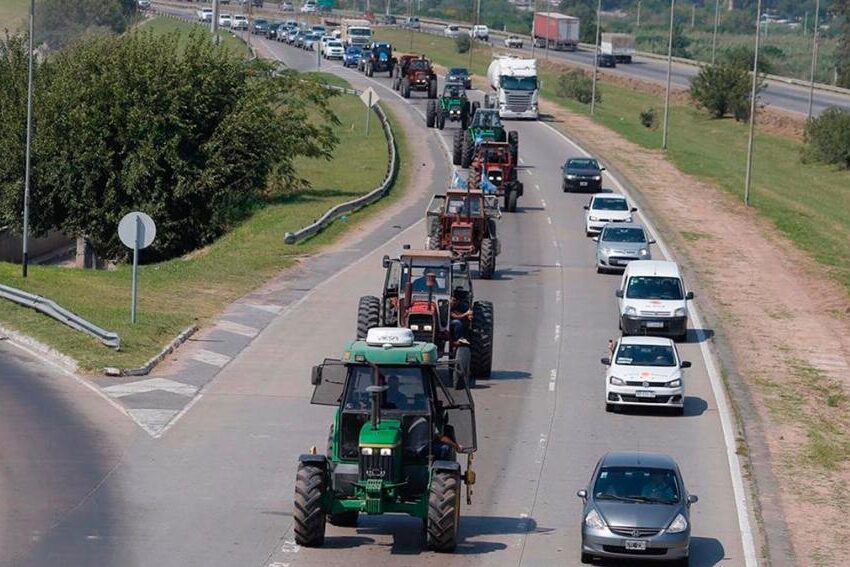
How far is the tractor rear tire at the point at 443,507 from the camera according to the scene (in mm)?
20625

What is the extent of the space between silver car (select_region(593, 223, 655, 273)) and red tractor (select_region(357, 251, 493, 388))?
1400 centimetres

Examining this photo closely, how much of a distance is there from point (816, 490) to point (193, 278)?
75.5ft

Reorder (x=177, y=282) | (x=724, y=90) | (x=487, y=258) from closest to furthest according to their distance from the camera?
(x=177, y=282) < (x=487, y=258) < (x=724, y=90)

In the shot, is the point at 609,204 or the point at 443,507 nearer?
the point at 443,507

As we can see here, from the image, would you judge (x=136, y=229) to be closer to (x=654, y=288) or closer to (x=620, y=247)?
(x=654, y=288)

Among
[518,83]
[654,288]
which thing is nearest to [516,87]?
[518,83]

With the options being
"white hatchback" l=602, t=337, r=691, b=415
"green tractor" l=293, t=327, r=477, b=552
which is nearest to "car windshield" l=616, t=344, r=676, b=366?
"white hatchback" l=602, t=337, r=691, b=415

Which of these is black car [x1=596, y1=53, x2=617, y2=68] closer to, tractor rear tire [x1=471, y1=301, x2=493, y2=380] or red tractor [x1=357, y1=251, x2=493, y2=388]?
red tractor [x1=357, y1=251, x2=493, y2=388]

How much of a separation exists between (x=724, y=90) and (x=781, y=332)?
70.3m

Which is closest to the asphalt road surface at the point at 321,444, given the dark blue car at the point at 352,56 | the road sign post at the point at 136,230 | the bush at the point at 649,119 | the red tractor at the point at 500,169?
the road sign post at the point at 136,230

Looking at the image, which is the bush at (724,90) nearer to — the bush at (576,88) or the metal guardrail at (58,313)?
the bush at (576,88)

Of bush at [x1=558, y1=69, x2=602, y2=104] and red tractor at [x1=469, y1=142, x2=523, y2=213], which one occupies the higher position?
bush at [x1=558, y1=69, x2=602, y2=104]

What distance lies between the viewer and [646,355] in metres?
32.2

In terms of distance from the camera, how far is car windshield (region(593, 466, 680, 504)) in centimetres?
2155
